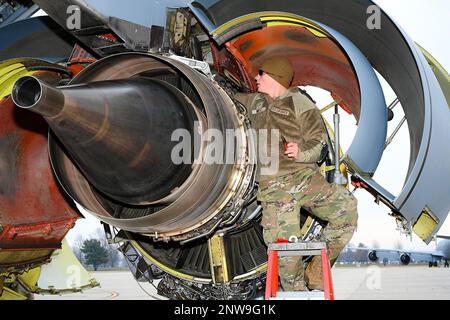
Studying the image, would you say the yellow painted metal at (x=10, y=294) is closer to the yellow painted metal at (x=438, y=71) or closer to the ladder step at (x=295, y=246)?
the ladder step at (x=295, y=246)

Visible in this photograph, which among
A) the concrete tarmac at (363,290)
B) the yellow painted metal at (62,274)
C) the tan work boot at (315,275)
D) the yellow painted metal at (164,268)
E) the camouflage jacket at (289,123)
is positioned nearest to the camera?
the camouflage jacket at (289,123)

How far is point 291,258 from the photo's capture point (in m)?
3.37

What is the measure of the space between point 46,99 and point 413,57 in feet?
5.46

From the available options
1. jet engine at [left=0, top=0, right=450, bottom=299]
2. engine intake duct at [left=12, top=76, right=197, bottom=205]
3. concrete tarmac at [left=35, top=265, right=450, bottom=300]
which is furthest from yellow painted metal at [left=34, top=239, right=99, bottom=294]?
engine intake duct at [left=12, top=76, right=197, bottom=205]

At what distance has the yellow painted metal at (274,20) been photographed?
9.20 ft

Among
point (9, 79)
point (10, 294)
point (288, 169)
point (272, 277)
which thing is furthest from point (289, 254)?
point (10, 294)

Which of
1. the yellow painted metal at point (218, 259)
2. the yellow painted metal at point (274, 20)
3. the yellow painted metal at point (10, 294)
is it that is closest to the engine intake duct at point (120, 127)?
the yellow painted metal at point (274, 20)

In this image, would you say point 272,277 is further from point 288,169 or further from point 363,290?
point 363,290

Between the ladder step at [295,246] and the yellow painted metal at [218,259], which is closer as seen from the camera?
the ladder step at [295,246]

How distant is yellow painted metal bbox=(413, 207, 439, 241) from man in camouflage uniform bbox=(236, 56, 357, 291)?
1.51 ft

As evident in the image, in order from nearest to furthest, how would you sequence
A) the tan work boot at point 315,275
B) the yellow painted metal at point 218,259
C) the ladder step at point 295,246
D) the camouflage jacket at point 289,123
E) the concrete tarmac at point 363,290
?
the ladder step at point 295,246, the camouflage jacket at point 289,123, the tan work boot at point 315,275, the yellow painted metal at point 218,259, the concrete tarmac at point 363,290

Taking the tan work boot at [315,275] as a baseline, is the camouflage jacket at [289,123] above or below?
above

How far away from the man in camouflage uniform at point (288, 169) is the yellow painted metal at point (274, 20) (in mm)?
313

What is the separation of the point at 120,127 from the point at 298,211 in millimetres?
1364
